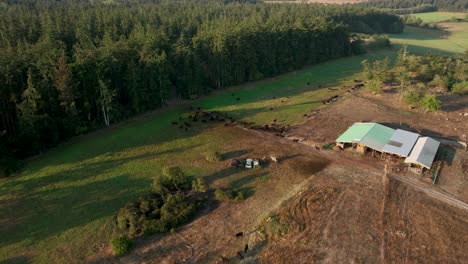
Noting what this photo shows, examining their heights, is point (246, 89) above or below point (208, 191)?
above

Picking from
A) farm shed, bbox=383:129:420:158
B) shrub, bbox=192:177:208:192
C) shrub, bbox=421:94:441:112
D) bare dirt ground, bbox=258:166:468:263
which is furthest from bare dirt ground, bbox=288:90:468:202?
shrub, bbox=192:177:208:192

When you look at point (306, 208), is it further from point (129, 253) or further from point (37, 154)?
point (37, 154)

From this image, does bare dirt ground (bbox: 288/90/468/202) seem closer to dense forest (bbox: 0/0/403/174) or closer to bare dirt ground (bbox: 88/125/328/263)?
bare dirt ground (bbox: 88/125/328/263)

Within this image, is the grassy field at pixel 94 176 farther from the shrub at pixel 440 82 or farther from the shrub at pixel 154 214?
the shrub at pixel 440 82

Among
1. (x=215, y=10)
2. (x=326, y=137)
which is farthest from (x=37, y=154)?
(x=215, y=10)

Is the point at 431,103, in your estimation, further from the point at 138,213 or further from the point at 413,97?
the point at 138,213

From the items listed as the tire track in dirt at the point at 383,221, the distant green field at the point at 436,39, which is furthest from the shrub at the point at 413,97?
the distant green field at the point at 436,39
